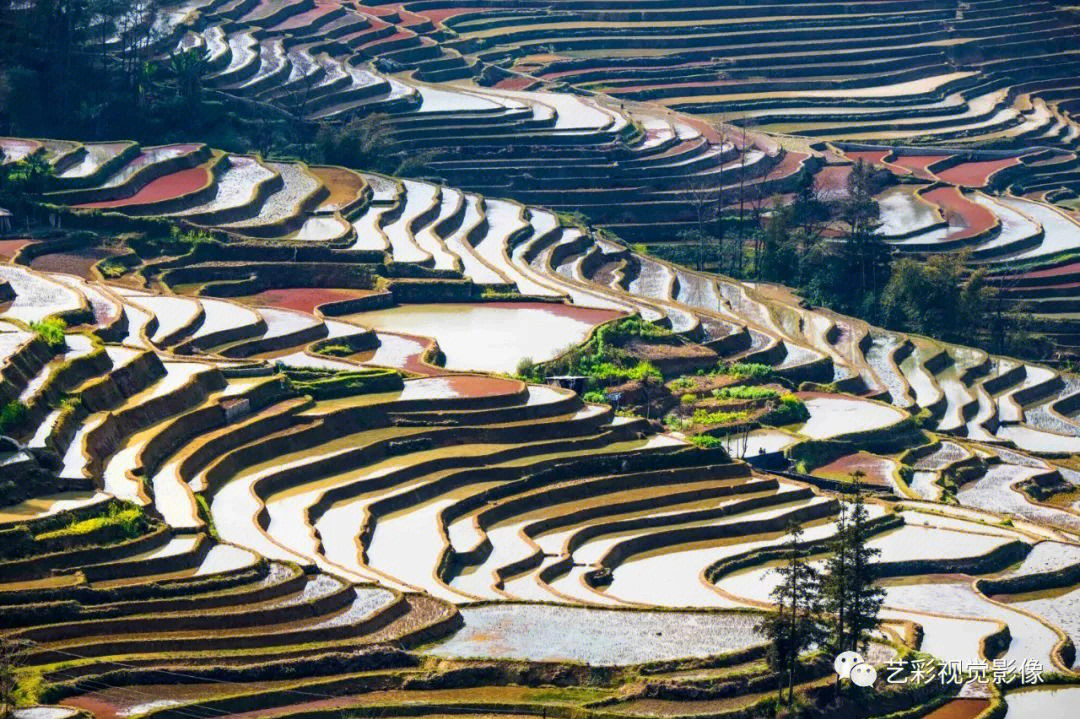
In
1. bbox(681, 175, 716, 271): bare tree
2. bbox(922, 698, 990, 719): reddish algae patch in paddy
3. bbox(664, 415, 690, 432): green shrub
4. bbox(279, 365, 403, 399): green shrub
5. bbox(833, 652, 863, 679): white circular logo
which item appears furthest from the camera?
bbox(681, 175, 716, 271): bare tree

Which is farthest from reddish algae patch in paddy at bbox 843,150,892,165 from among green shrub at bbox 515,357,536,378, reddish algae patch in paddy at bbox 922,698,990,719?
reddish algae patch in paddy at bbox 922,698,990,719

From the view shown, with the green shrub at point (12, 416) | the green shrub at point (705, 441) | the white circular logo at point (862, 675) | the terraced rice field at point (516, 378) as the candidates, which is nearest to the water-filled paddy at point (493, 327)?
the terraced rice field at point (516, 378)

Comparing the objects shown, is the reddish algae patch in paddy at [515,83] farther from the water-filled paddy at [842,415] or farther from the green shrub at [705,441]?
the green shrub at [705,441]

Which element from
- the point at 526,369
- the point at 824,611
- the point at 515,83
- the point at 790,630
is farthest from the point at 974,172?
the point at 790,630

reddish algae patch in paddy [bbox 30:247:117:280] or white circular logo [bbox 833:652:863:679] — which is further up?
reddish algae patch in paddy [bbox 30:247:117:280]

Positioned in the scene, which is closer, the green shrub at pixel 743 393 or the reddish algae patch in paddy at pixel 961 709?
the reddish algae patch in paddy at pixel 961 709

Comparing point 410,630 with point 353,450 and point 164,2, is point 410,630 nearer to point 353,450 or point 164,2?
point 353,450

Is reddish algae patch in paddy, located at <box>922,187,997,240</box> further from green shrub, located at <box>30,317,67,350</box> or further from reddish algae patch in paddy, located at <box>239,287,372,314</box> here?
green shrub, located at <box>30,317,67,350</box>
